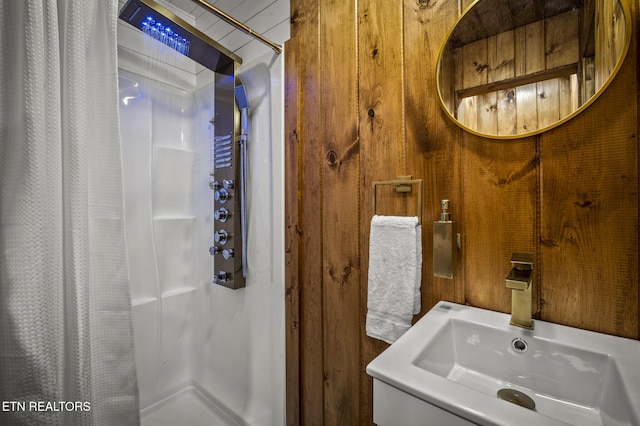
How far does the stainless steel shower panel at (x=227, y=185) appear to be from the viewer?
1397 mm

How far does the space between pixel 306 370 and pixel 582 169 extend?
4.00 feet

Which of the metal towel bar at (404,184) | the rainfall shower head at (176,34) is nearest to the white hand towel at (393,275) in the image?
the metal towel bar at (404,184)

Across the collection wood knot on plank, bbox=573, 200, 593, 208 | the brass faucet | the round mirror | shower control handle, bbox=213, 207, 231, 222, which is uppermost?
the round mirror

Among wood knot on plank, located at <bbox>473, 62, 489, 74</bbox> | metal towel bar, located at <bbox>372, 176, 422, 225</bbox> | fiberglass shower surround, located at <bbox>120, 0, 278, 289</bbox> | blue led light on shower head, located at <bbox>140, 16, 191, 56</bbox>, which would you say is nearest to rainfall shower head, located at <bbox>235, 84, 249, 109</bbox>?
fiberglass shower surround, located at <bbox>120, 0, 278, 289</bbox>

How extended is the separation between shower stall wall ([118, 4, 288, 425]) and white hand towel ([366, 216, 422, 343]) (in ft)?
1.77

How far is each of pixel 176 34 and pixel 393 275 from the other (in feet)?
4.46

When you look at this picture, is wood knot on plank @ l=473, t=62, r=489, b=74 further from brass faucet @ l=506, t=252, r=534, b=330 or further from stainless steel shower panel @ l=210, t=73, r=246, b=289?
stainless steel shower panel @ l=210, t=73, r=246, b=289

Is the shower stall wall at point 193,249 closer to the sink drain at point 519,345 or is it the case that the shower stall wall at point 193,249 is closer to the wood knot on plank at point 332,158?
the wood knot on plank at point 332,158

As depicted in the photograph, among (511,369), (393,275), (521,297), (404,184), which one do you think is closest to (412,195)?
(404,184)

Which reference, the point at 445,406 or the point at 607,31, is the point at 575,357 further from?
the point at 607,31

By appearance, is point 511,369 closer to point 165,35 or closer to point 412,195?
point 412,195

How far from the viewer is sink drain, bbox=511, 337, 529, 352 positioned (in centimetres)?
65

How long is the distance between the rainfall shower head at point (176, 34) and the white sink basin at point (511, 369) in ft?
4.65

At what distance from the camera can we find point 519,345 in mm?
662
